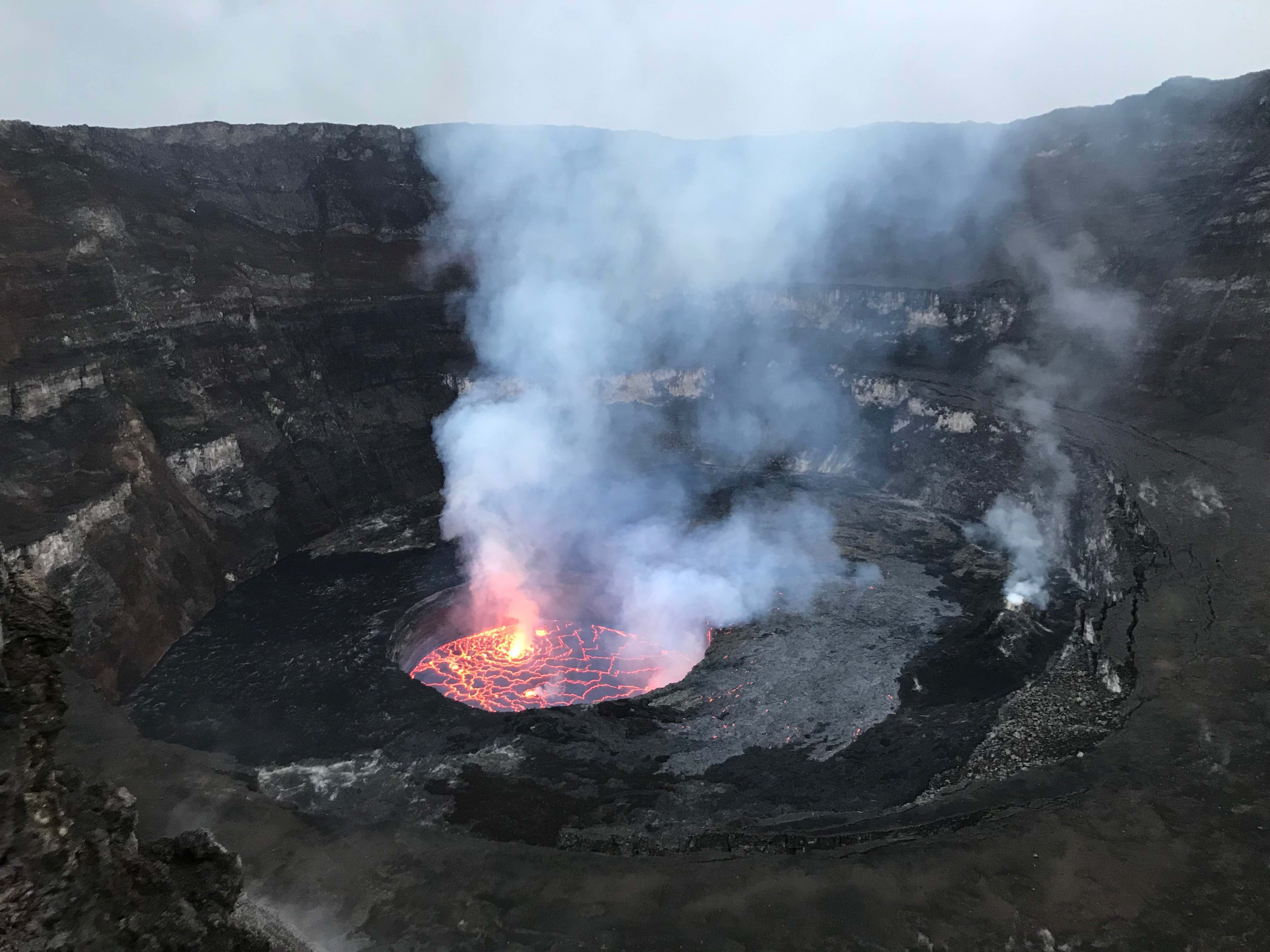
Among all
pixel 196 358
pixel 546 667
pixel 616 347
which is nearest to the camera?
pixel 546 667

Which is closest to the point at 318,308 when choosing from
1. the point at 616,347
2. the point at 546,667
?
the point at 616,347

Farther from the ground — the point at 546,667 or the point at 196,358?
the point at 196,358

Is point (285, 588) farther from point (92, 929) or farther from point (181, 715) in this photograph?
point (92, 929)

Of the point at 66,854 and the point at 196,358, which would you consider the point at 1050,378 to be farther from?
the point at 196,358

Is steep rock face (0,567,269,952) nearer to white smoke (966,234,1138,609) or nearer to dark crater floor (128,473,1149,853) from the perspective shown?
dark crater floor (128,473,1149,853)

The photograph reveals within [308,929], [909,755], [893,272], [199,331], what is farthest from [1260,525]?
[199,331]
